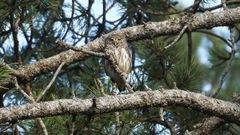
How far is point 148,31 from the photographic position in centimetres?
271

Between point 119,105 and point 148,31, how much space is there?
52 cm

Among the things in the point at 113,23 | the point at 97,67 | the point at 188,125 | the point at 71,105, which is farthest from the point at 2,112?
the point at 113,23

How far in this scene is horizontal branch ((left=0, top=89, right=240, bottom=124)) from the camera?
2217mm

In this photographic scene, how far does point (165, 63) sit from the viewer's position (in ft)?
11.9

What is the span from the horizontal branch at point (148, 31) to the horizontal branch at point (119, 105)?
395mm

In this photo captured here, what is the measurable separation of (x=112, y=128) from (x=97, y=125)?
0.35ft

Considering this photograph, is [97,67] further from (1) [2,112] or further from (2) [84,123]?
(1) [2,112]

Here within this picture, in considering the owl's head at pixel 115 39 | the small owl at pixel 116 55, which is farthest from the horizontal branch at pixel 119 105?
the owl's head at pixel 115 39

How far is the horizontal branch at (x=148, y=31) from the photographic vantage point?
2705mm

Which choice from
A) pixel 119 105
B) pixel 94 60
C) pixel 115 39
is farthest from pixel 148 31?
pixel 94 60

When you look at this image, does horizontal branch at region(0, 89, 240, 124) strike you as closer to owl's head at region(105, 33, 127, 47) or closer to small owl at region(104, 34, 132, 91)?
small owl at region(104, 34, 132, 91)

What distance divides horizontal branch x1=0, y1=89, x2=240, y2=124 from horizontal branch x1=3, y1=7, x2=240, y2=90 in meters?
0.40

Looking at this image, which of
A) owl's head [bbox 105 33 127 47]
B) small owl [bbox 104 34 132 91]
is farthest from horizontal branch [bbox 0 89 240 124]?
owl's head [bbox 105 33 127 47]

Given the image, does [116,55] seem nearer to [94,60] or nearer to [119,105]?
[119,105]
